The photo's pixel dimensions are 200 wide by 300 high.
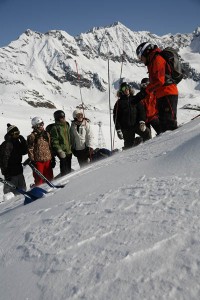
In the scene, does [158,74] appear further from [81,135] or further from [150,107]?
[81,135]

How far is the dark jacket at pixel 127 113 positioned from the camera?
656 centimetres

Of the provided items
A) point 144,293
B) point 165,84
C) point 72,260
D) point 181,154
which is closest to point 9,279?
point 72,260

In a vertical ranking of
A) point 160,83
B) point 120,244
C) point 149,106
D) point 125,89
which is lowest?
point 120,244

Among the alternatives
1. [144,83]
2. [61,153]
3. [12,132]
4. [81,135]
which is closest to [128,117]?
[144,83]

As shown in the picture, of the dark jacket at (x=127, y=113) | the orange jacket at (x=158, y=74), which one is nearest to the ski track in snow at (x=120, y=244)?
the orange jacket at (x=158, y=74)

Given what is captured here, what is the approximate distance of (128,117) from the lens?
6.58 m

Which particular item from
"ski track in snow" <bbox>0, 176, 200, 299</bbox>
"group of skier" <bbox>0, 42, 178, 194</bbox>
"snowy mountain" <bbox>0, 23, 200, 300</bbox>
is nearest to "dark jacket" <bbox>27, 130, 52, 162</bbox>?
"group of skier" <bbox>0, 42, 178, 194</bbox>

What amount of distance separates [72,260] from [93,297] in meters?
0.36

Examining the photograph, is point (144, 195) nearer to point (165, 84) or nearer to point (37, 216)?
point (37, 216)

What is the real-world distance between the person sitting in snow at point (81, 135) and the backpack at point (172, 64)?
1949 mm

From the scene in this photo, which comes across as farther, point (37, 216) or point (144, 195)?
point (37, 216)

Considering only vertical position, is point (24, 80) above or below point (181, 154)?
above

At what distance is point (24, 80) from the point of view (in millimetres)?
190875

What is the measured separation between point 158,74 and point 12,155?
3.01 meters
